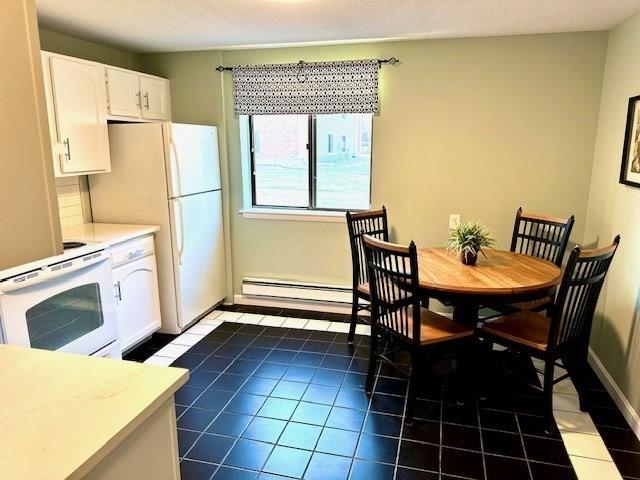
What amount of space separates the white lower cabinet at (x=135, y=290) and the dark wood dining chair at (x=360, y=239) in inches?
59.2

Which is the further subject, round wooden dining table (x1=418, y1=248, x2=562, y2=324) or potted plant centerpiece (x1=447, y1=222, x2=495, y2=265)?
potted plant centerpiece (x1=447, y1=222, x2=495, y2=265)

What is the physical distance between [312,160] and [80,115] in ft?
6.01

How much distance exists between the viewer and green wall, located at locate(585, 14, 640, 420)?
8.57 ft

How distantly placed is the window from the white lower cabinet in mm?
1277

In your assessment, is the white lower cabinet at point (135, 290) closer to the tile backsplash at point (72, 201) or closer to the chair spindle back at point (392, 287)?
the tile backsplash at point (72, 201)

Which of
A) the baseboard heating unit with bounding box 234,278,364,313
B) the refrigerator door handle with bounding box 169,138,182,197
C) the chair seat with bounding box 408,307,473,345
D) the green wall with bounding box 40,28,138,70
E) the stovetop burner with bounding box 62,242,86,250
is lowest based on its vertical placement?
the baseboard heating unit with bounding box 234,278,364,313

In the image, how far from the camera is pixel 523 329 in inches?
103

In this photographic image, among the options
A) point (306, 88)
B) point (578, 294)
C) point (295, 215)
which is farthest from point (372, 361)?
point (306, 88)

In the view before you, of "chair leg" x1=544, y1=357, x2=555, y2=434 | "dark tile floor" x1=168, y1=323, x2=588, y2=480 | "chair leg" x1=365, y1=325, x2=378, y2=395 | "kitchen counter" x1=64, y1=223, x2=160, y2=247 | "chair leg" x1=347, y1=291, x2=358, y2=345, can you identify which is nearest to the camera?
"dark tile floor" x1=168, y1=323, x2=588, y2=480

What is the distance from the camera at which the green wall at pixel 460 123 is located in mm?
3393

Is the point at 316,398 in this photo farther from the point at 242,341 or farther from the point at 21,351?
the point at 21,351

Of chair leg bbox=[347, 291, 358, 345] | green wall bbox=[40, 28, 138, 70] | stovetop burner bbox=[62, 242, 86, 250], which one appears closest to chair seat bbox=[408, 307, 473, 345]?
chair leg bbox=[347, 291, 358, 345]

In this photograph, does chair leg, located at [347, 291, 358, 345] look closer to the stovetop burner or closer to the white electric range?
the white electric range

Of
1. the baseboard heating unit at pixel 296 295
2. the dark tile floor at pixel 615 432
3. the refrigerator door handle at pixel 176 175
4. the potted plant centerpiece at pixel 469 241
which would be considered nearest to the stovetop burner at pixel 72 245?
the refrigerator door handle at pixel 176 175
